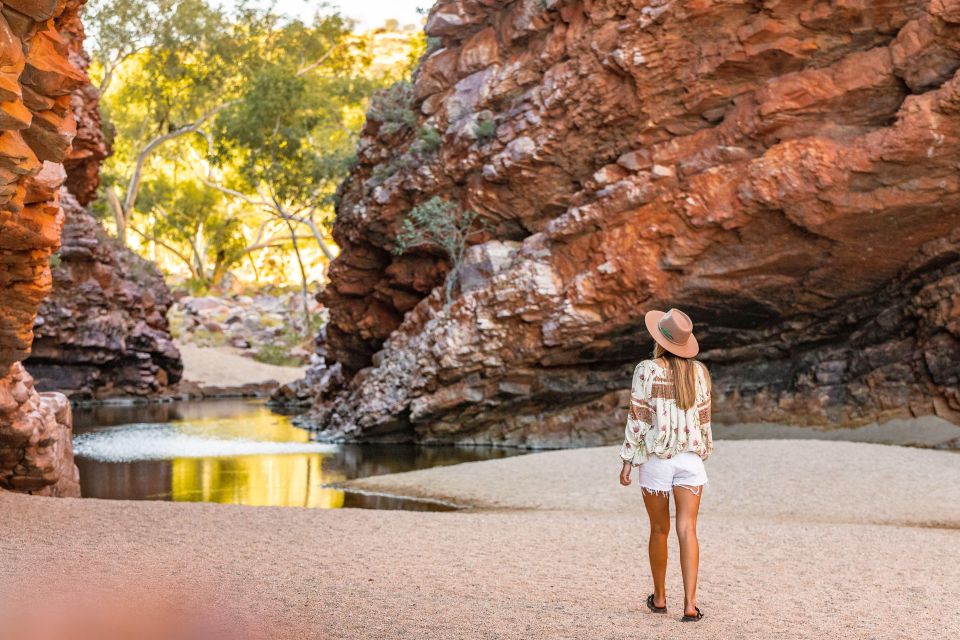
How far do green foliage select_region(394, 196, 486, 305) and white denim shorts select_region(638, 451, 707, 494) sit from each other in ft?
54.6

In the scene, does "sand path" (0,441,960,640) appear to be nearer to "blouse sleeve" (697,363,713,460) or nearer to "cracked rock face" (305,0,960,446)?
"blouse sleeve" (697,363,713,460)

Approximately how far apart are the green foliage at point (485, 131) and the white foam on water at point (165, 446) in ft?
25.3

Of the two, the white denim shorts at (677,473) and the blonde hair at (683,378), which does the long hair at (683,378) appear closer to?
the blonde hair at (683,378)

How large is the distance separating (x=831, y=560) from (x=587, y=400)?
12.6m

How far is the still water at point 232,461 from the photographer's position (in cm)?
1479

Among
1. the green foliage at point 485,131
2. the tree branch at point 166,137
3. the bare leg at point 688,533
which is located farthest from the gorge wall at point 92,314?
the bare leg at point 688,533

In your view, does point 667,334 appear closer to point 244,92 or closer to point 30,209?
point 30,209

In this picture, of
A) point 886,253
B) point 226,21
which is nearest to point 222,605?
point 886,253

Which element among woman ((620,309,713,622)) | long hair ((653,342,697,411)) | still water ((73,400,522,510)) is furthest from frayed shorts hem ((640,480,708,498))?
still water ((73,400,522,510))

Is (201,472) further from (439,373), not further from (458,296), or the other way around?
(458,296)

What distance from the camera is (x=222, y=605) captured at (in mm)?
6000

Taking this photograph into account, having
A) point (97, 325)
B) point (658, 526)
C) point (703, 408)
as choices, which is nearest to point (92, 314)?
point (97, 325)

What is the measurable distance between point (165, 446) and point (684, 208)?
12.4m

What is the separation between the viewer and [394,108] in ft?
83.4
